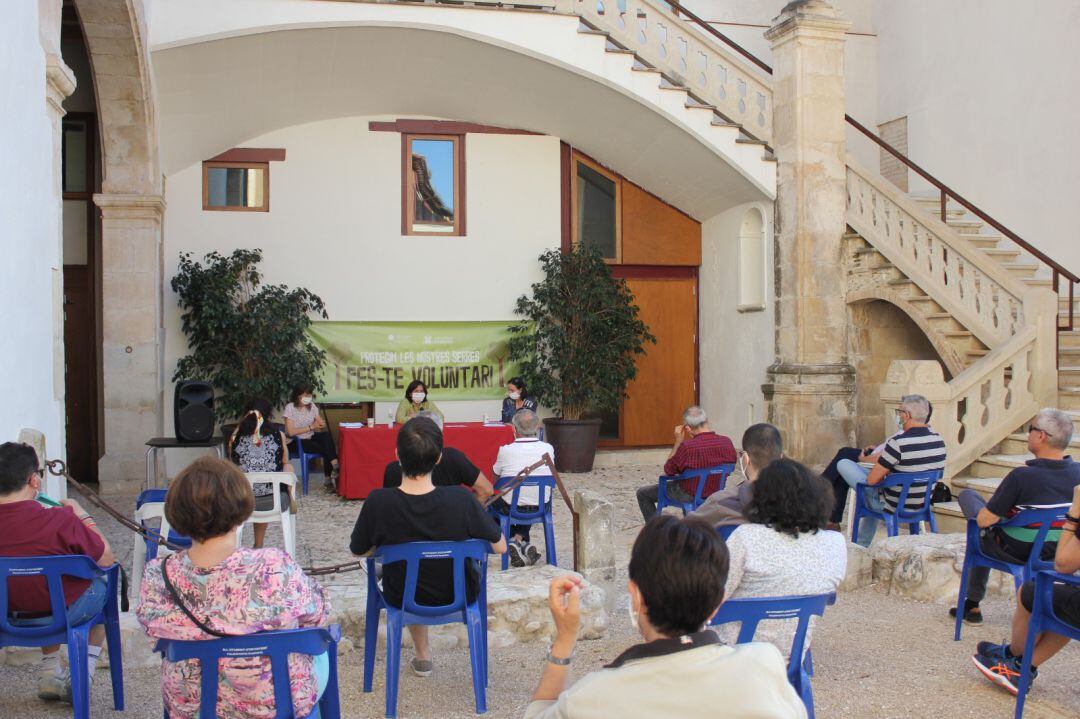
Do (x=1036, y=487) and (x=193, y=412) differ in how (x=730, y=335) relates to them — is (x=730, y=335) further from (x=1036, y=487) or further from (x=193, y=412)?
(x=1036, y=487)

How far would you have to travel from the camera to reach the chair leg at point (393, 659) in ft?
12.6

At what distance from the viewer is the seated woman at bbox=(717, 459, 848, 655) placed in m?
3.28

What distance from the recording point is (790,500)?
329 cm

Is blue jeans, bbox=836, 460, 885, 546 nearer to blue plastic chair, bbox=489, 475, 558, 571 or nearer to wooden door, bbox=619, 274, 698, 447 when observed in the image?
blue plastic chair, bbox=489, 475, 558, 571

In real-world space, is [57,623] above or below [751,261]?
below

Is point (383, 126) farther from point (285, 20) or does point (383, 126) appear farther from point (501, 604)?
point (501, 604)

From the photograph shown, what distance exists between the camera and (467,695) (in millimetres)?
4188

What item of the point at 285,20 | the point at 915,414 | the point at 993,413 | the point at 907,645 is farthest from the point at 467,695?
the point at 285,20

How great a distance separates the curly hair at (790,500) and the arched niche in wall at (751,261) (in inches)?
326

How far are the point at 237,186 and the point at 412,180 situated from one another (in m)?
1.99

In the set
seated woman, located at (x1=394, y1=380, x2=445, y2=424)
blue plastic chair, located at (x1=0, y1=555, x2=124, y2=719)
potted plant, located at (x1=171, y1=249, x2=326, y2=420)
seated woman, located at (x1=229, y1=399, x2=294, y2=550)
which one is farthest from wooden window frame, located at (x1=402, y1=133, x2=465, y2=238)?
blue plastic chair, located at (x1=0, y1=555, x2=124, y2=719)

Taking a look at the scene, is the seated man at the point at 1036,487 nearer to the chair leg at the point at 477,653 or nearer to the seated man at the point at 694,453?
the seated man at the point at 694,453

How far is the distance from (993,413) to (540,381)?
5.01m

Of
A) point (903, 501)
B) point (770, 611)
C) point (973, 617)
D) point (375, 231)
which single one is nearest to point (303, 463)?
point (375, 231)
